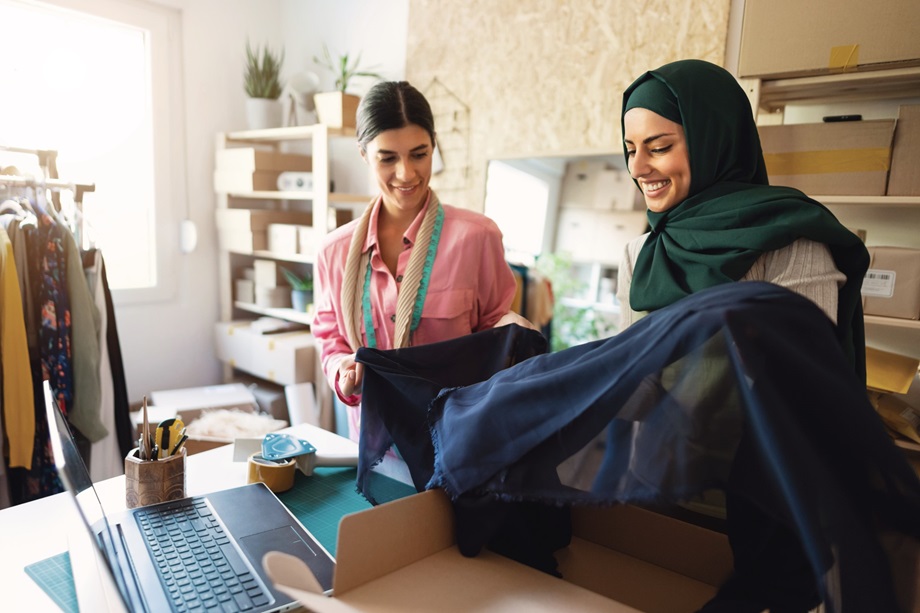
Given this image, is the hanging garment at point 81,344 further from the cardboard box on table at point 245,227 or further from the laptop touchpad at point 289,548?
the laptop touchpad at point 289,548

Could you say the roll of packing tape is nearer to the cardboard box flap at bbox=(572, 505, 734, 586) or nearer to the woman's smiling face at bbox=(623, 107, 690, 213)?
the cardboard box flap at bbox=(572, 505, 734, 586)

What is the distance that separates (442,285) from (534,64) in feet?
5.28

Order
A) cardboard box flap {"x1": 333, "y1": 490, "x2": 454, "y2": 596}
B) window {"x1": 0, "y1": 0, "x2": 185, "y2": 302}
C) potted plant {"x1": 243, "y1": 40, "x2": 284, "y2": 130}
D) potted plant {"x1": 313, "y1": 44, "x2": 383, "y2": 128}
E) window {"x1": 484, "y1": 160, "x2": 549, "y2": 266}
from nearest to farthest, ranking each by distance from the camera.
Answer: cardboard box flap {"x1": 333, "y1": 490, "x2": 454, "y2": 596} < window {"x1": 484, "y1": 160, "x2": 549, "y2": 266} < window {"x1": 0, "y1": 0, "x2": 185, "y2": 302} < potted plant {"x1": 313, "y1": 44, "x2": 383, "y2": 128} < potted plant {"x1": 243, "y1": 40, "x2": 284, "y2": 130}

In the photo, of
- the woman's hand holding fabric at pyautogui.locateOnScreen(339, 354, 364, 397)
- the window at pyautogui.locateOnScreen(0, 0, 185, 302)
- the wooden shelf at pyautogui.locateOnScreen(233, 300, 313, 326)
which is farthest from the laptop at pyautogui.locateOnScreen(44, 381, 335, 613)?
the window at pyautogui.locateOnScreen(0, 0, 185, 302)

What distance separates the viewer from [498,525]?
2.89ft

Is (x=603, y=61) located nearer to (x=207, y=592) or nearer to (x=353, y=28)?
(x=353, y=28)

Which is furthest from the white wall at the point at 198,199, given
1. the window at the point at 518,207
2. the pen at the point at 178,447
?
the pen at the point at 178,447

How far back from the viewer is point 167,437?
1161mm

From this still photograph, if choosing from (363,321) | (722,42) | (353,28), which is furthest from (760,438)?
(353,28)

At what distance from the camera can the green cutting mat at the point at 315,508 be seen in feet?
3.03

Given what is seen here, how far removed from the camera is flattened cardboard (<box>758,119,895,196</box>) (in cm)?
178

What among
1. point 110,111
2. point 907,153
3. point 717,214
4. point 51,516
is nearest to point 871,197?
point 907,153

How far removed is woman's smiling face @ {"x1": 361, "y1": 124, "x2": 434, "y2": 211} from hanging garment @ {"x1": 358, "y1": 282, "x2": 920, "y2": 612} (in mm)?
940

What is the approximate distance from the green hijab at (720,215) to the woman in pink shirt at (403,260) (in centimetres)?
58
